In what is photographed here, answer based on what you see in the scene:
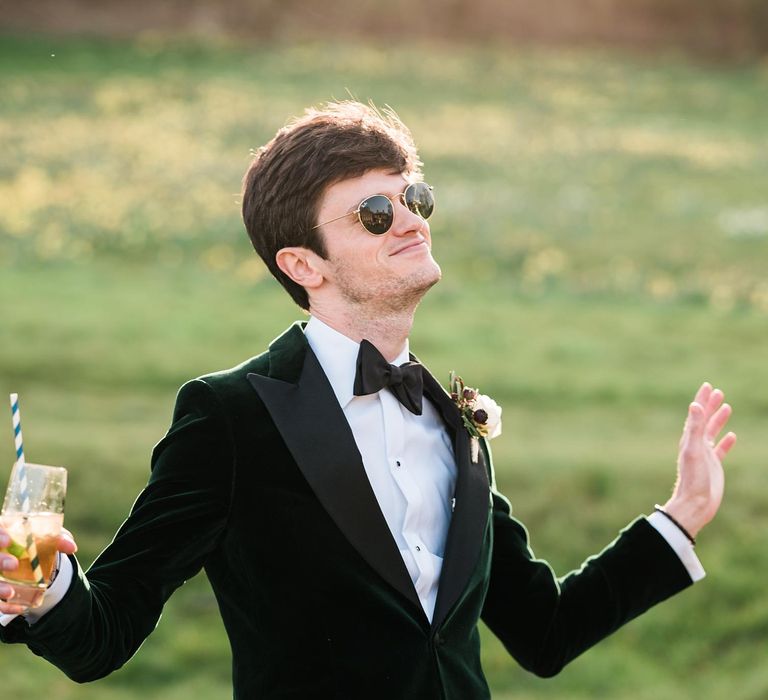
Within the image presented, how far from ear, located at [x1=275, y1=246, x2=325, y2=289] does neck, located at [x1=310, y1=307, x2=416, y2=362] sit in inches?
3.9

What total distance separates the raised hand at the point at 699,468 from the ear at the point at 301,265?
1.02m

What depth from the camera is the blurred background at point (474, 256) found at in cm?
937

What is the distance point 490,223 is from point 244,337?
18.5 ft

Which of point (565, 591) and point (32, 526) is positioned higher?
point (32, 526)

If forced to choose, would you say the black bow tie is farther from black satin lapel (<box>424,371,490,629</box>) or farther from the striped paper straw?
the striped paper straw

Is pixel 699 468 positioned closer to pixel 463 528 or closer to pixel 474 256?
pixel 463 528

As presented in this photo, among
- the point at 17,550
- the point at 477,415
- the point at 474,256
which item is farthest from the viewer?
the point at 474,256

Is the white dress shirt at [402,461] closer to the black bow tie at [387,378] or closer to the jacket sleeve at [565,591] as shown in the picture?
the black bow tie at [387,378]

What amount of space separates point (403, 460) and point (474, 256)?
1374 centimetres

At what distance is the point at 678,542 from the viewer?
13.0ft

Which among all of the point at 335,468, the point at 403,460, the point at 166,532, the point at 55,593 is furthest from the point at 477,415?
the point at 55,593

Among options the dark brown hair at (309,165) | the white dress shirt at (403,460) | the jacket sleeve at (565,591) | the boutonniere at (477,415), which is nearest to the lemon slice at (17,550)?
the white dress shirt at (403,460)

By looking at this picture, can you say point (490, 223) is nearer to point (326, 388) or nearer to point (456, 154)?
point (456, 154)

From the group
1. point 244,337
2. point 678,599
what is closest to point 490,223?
point 244,337
